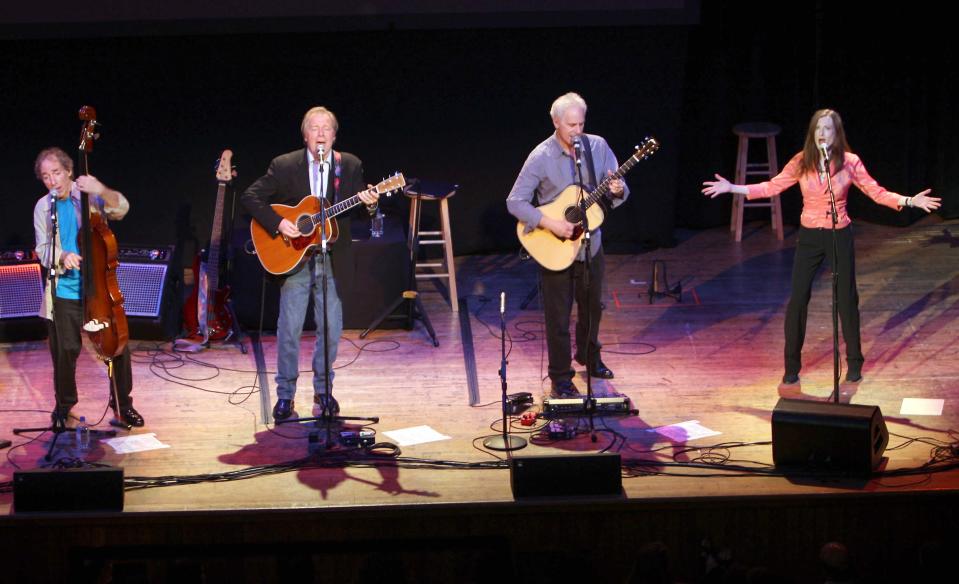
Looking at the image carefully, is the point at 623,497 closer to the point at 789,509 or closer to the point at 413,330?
the point at 789,509

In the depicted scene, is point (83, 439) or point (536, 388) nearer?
point (83, 439)

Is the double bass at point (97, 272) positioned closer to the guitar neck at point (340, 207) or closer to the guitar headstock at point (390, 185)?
the guitar neck at point (340, 207)

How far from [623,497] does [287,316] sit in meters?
2.41

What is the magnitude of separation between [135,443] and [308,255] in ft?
4.82

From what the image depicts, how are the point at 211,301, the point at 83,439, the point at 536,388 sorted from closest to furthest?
1. the point at 83,439
2. the point at 536,388
3. the point at 211,301

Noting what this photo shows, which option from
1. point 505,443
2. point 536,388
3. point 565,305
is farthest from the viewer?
point 536,388

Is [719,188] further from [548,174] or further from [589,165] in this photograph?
[548,174]

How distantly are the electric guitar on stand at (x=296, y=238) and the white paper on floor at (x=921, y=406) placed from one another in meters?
3.32

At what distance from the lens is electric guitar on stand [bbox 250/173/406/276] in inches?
276

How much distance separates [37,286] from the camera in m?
9.33

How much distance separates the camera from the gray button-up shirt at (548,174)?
286 inches

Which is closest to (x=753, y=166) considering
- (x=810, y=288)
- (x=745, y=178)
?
(x=745, y=178)

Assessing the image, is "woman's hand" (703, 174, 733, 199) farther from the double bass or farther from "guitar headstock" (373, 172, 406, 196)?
the double bass

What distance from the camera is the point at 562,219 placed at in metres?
7.31
